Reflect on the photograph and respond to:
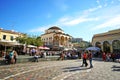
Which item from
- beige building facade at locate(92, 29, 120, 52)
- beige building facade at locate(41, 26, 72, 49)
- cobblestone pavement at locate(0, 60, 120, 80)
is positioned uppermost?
beige building facade at locate(41, 26, 72, 49)

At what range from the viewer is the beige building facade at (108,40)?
41659mm

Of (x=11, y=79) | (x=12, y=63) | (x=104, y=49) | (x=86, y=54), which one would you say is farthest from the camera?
(x=104, y=49)

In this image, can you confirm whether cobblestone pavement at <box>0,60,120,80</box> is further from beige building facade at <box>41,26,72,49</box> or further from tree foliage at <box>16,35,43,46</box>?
beige building facade at <box>41,26,72,49</box>

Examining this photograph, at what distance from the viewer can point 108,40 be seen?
1719 inches

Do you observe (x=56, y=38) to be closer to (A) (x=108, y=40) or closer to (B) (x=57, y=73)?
(A) (x=108, y=40)

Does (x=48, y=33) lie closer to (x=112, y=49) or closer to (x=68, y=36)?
(x=68, y=36)

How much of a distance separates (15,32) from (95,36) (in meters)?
24.7

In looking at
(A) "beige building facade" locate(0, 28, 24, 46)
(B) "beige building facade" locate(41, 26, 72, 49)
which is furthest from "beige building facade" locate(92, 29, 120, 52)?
(A) "beige building facade" locate(0, 28, 24, 46)

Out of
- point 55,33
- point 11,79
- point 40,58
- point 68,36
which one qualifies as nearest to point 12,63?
point 40,58

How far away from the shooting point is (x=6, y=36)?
52.1 meters

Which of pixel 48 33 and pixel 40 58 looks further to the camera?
pixel 48 33

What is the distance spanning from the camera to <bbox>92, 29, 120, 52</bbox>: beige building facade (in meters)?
41.7

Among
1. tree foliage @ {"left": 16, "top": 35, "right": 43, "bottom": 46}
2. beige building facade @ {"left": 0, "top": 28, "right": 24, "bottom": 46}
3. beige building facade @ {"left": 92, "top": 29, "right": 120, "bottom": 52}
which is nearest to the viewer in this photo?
beige building facade @ {"left": 92, "top": 29, "right": 120, "bottom": 52}

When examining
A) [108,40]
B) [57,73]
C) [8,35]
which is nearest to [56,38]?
[8,35]
